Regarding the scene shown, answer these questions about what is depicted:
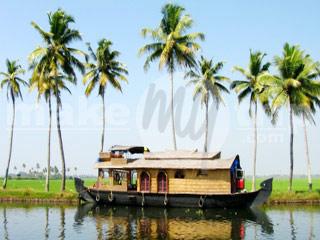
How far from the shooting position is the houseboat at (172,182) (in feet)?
87.4

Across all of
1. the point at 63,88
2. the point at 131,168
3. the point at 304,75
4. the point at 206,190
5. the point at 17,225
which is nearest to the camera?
the point at 17,225

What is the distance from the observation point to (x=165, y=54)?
33312mm

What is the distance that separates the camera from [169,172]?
1128 inches

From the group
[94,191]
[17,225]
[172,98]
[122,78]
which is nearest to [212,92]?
[172,98]

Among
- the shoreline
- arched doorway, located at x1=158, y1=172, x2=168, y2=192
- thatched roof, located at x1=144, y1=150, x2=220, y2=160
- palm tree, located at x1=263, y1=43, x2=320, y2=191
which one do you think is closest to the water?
arched doorway, located at x1=158, y1=172, x2=168, y2=192

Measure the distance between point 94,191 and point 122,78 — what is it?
11971mm

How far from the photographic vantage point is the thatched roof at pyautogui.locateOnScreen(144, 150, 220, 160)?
2824 centimetres

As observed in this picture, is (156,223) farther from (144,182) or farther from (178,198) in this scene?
(144,182)

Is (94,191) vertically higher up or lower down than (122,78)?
lower down

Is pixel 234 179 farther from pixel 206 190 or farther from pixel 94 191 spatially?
pixel 94 191

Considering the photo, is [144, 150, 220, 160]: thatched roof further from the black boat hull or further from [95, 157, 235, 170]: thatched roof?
the black boat hull

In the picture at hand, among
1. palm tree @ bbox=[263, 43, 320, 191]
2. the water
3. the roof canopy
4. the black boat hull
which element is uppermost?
palm tree @ bbox=[263, 43, 320, 191]

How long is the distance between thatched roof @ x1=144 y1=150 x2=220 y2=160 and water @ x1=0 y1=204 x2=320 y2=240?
11.9 feet

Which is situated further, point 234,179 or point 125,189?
point 125,189
